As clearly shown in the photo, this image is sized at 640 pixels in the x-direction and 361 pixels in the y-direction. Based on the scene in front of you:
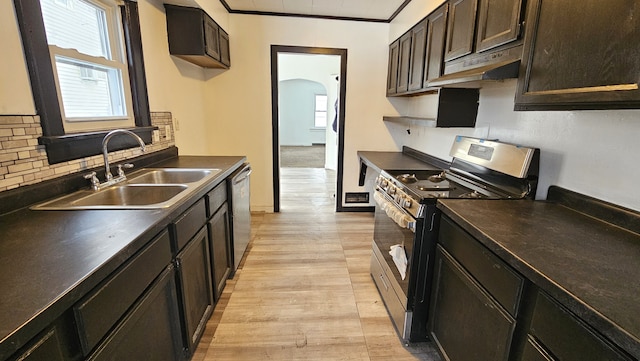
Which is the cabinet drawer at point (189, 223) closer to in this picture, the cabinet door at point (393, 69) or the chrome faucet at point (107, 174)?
the chrome faucet at point (107, 174)

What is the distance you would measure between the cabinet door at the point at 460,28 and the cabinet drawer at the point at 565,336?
1477mm

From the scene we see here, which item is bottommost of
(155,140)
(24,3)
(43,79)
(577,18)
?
(155,140)

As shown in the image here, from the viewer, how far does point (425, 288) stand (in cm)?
161

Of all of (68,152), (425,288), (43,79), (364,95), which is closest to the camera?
(43,79)

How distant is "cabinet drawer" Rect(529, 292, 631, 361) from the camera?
2.27 ft

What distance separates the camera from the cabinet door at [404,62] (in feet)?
9.20

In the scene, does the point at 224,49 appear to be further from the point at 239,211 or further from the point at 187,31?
the point at 239,211

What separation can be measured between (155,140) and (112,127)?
418 millimetres

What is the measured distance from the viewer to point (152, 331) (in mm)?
1168

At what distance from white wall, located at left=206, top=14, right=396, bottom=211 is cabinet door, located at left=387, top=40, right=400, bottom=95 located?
16cm

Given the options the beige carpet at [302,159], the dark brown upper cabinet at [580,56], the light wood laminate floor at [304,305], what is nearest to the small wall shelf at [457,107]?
the dark brown upper cabinet at [580,56]

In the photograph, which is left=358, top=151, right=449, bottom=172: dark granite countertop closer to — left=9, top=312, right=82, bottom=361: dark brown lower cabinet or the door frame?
the door frame

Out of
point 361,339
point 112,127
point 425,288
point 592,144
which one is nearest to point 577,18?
point 592,144

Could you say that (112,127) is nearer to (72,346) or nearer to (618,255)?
(72,346)
